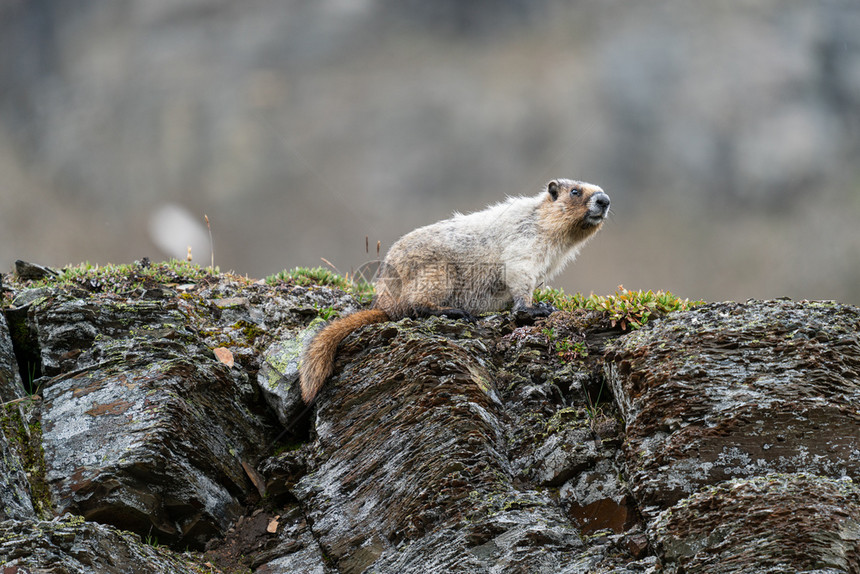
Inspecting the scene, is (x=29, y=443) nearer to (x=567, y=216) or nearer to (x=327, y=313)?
(x=327, y=313)

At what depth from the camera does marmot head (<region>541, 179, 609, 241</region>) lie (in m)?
12.2

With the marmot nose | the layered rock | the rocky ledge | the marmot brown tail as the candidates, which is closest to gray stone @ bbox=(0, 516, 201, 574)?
the rocky ledge

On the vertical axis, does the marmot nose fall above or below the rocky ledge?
above

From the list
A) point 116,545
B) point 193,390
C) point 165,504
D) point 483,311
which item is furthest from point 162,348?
point 483,311

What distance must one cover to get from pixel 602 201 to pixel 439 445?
20.6ft

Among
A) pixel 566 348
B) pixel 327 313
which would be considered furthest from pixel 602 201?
pixel 327 313

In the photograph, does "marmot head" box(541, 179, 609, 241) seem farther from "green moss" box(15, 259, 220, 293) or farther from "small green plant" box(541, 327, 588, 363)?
"green moss" box(15, 259, 220, 293)

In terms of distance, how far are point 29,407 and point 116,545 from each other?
9.74 ft

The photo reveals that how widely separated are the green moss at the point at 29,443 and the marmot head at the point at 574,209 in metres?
8.17

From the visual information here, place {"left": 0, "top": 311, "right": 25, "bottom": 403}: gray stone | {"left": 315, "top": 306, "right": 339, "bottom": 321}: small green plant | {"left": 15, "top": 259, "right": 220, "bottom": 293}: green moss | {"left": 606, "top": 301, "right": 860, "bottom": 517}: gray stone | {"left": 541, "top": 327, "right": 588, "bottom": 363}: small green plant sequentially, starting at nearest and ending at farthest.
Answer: {"left": 606, "top": 301, "right": 860, "bottom": 517}: gray stone
{"left": 0, "top": 311, "right": 25, "bottom": 403}: gray stone
{"left": 541, "top": 327, "right": 588, "bottom": 363}: small green plant
{"left": 315, "top": 306, "right": 339, "bottom": 321}: small green plant
{"left": 15, "top": 259, "right": 220, "bottom": 293}: green moss

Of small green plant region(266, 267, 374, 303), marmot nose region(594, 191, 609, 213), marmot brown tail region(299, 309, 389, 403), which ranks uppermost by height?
small green plant region(266, 267, 374, 303)

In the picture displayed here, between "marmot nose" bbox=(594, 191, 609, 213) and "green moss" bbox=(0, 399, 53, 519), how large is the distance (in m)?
9.00

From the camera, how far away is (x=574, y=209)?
12320mm

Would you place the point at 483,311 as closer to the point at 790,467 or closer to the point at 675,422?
the point at 675,422
